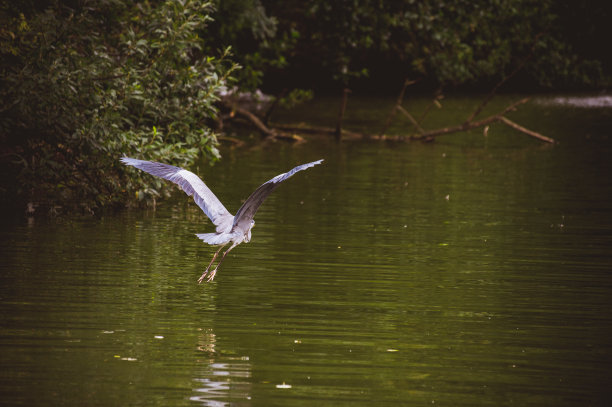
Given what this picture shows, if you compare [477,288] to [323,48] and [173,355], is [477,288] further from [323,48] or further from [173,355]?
[323,48]

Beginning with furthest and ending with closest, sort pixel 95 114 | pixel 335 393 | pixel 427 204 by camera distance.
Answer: pixel 427 204
pixel 95 114
pixel 335 393

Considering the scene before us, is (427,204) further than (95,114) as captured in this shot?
Yes

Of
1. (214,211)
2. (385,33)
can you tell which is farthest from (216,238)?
(385,33)

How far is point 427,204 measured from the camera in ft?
61.1

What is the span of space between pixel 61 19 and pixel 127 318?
6884 millimetres

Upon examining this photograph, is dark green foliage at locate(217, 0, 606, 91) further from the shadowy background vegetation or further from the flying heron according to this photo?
the flying heron

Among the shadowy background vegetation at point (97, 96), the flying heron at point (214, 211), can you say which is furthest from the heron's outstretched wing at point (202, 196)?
the shadowy background vegetation at point (97, 96)

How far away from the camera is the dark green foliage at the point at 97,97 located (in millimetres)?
15156

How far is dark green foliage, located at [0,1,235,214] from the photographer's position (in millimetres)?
15156

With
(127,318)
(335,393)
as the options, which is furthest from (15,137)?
(335,393)

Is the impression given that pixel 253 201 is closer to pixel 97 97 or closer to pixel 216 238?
pixel 216 238

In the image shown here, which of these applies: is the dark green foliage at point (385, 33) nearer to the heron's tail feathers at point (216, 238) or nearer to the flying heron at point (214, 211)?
the flying heron at point (214, 211)

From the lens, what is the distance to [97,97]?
15.3m

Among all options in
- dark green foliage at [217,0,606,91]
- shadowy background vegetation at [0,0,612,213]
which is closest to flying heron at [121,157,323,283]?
shadowy background vegetation at [0,0,612,213]
